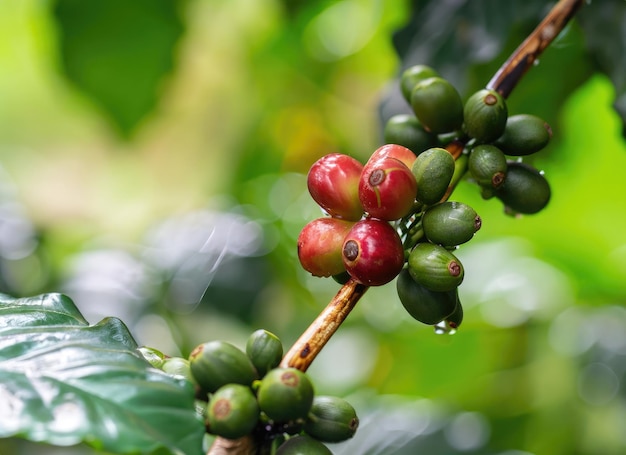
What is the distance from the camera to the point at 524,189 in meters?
0.83

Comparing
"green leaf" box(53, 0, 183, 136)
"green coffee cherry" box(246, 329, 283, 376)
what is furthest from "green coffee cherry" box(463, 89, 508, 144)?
"green leaf" box(53, 0, 183, 136)

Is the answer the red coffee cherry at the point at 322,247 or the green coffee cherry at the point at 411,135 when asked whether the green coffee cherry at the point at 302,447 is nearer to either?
the red coffee cherry at the point at 322,247

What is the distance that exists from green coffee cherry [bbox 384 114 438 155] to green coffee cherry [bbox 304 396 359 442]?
365mm

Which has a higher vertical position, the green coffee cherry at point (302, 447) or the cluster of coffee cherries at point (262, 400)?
the cluster of coffee cherries at point (262, 400)

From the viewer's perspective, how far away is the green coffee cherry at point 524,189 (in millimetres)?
829

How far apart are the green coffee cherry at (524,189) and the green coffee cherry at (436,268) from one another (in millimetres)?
175

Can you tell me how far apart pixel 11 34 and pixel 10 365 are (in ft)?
13.3

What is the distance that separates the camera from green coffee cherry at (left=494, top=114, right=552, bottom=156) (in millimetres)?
835

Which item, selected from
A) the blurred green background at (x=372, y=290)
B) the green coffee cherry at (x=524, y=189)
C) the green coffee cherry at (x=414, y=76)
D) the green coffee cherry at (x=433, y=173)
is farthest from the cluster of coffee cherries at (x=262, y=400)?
the blurred green background at (x=372, y=290)

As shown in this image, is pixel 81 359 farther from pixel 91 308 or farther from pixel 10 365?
pixel 91 308

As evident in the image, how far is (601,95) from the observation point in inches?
88.9

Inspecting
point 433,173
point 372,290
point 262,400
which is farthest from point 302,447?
point 372,290

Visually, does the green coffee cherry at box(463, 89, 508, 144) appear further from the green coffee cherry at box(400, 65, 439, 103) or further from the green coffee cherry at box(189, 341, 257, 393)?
the green coffee cherry at box(189, 341, 257, 393)

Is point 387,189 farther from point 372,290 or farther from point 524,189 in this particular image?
point 372,290
